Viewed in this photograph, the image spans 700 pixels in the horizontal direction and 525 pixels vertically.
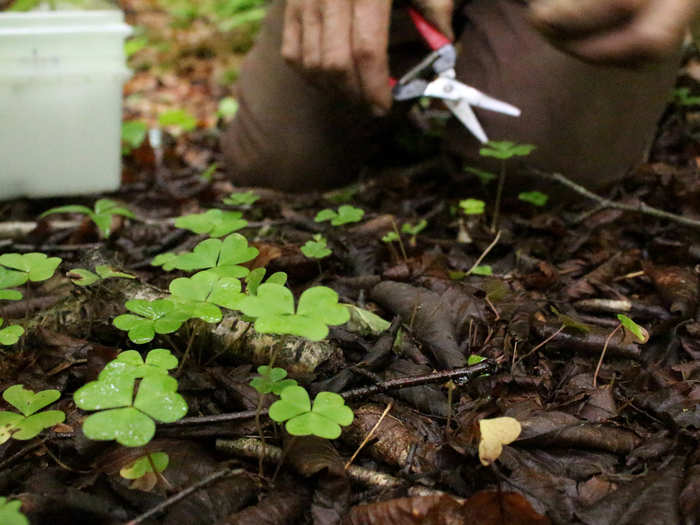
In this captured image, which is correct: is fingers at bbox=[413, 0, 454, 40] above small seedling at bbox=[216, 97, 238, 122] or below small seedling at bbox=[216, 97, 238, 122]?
above

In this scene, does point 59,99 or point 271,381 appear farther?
point 59,99

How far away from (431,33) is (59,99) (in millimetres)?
1561

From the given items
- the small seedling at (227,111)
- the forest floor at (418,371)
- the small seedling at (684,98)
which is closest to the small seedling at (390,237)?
the forest floor at (418,371)

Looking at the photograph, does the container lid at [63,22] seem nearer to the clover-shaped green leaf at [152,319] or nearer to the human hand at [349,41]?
the human hand at [349,41]

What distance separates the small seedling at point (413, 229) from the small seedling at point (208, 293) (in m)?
0.90

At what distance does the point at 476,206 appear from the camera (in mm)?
2234

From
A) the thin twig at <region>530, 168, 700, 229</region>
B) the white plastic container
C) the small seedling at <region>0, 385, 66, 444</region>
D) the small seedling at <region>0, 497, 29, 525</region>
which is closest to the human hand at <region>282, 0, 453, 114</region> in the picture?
the thin twig at <region>530, 168, 700, 229</region>

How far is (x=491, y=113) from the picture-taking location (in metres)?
2.67

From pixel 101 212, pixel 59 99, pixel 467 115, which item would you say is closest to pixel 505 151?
pixel 467 115

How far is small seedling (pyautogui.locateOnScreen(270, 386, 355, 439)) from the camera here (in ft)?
3.77

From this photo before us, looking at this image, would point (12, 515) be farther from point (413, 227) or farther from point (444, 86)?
point (444, 86)

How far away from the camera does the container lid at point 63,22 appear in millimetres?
2570

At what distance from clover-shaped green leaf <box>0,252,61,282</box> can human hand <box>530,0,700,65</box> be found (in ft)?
4.09

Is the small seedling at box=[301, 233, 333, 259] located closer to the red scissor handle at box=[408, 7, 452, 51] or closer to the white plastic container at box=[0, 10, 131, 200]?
the red scissor handle at box=[408, 7, 452, 51]
